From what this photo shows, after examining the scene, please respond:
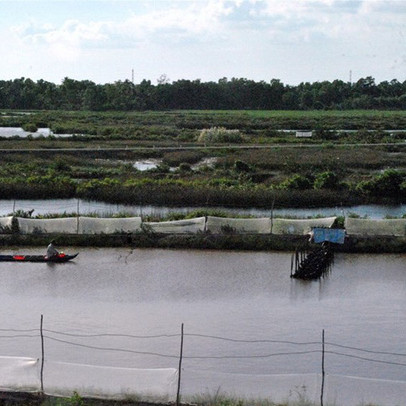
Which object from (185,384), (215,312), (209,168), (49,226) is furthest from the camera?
(209,168)

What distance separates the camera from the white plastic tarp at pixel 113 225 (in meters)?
27.6

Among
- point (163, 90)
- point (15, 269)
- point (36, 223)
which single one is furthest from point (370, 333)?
point (163, 90)

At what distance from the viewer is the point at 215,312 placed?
20062mm

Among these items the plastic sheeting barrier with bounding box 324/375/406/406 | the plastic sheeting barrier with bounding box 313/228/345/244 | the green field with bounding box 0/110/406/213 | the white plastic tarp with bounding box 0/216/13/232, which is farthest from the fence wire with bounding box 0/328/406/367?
the green field with bounding box 0/110/406/213

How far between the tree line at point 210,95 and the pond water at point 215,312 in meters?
119

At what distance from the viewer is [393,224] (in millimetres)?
26703

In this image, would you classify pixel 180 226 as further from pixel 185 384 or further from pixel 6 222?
pixel 185 384

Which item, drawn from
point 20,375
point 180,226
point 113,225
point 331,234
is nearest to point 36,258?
point 113,225

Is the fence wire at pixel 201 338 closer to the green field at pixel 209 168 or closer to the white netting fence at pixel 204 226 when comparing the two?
the white netting fence at pixel 204 226

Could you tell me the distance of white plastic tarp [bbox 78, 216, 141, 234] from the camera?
90.6ft

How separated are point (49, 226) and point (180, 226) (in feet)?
14.0

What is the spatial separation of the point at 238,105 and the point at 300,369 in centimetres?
14264

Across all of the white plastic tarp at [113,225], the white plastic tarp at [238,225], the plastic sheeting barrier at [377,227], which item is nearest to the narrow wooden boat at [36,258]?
the white plastic tarp at [113,225]

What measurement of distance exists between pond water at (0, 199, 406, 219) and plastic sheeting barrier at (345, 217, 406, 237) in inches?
257
